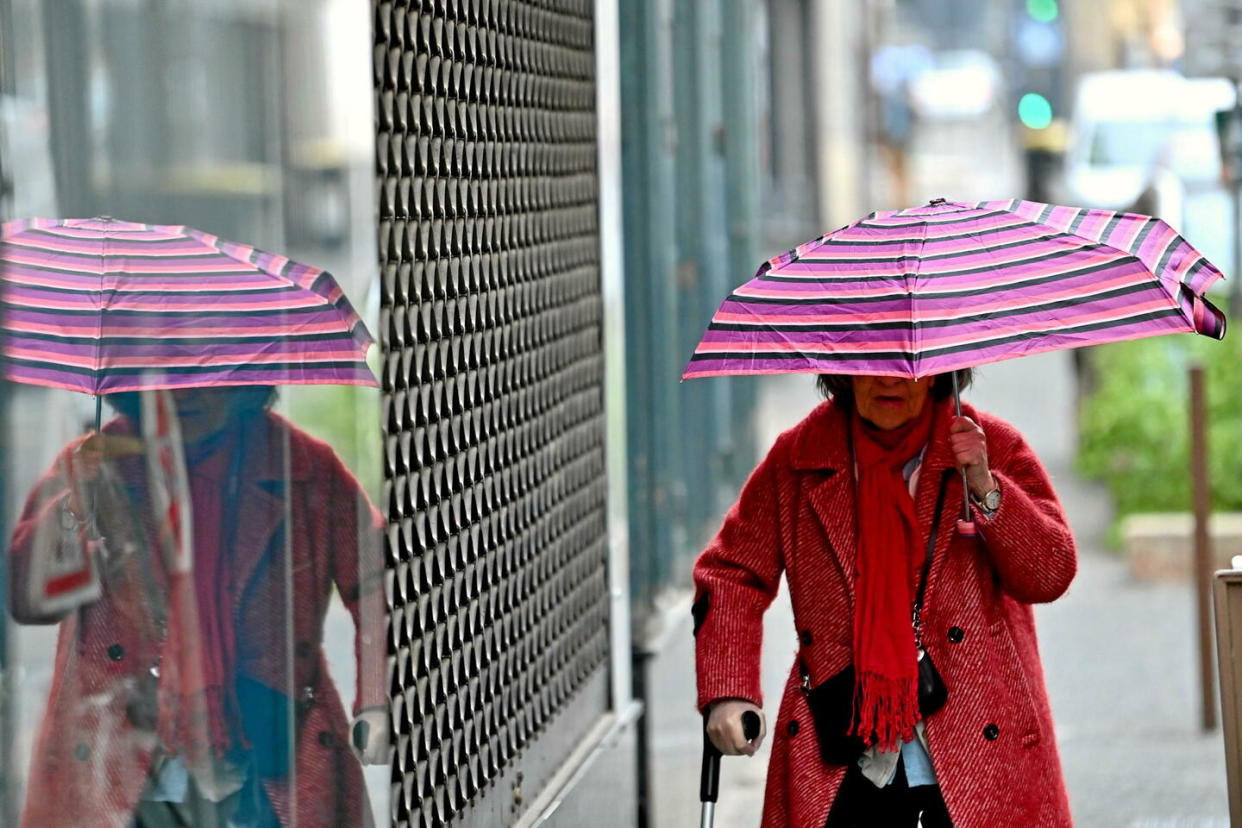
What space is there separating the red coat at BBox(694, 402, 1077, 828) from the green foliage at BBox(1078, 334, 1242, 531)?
24.0 ft

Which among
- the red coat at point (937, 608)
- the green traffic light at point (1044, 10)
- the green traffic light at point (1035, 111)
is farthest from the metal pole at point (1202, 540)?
the green traffic light at point (1044, 10)

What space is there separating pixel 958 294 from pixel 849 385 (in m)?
0.37

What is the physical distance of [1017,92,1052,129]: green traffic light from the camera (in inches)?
906

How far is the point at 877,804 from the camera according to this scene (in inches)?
151

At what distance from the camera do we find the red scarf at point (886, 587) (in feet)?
12.3

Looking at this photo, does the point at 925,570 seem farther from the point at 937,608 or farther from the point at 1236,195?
the point at 1236,195

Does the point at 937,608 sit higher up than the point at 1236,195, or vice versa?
the point at 1236,195

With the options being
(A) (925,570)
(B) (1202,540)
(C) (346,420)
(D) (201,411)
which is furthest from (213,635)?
(B) (1202,540)

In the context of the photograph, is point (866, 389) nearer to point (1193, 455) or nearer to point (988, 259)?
point (988, 259)

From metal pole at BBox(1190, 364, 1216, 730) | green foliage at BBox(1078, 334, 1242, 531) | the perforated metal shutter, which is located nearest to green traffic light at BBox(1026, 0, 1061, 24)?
green foliage at BBox(1078, 334, 1242, 531)

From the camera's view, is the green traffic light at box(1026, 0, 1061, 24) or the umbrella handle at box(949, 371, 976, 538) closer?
the umbrella handle at box(949, 371, 976, 538)

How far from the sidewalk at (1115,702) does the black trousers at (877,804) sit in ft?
9.92

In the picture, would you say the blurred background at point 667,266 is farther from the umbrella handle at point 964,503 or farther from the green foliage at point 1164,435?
the umbrella handle at point 964,503

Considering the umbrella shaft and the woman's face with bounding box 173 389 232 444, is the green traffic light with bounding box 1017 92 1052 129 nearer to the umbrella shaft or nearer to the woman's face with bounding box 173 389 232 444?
the umbrella shaft
